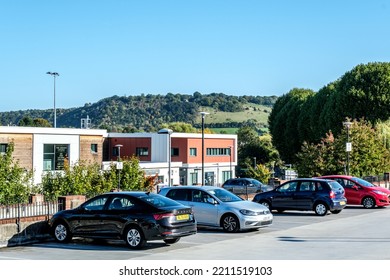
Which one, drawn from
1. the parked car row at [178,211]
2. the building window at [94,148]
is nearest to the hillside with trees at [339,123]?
the parked car row at [178,211]

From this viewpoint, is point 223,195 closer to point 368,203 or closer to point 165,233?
point 165,233

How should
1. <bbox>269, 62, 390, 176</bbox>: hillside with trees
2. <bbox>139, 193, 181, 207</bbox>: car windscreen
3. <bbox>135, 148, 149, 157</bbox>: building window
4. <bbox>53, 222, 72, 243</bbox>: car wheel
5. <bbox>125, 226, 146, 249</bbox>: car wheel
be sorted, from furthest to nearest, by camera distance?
1. <bbox>135, 148, 149, 157</bbox>: building window
2. <bbox>269, 62, 390, 176</bbox>: hillside with trees
3. <bbox>53, 222, 72, 243</bbox>: car wheel
4. <bbox>139, 193, 181, 207</bbox>: car windscreen
5. <bbox>125, 226, 146, 249</bbox>: car wheel

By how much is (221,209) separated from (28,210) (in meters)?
6.03

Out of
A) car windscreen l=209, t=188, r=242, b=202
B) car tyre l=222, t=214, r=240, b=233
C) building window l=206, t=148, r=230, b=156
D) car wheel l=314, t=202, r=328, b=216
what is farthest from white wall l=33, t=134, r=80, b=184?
car tyre l=222, t=214, r=240, b=233

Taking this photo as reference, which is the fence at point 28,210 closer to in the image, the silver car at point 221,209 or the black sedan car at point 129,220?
the black sedan car at point 129,220

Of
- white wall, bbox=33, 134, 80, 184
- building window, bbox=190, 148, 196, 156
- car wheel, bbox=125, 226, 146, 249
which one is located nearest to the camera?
car wheel, bbox=125, 226, 146, 249

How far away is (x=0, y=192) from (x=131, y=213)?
40.8 feet

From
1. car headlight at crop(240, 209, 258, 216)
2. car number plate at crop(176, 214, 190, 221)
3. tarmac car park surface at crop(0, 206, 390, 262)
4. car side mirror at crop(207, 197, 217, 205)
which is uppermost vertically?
car side mirror at crop(207, 197, 217, 205)

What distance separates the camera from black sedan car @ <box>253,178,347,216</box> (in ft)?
83.3

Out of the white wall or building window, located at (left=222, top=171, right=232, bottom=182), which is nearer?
the white wall

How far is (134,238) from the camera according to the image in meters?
16.0

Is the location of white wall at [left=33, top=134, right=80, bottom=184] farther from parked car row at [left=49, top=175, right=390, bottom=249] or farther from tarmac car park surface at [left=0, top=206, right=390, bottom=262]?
tarmac car park surface at [left=0, top=206, right=390, bottom=262]

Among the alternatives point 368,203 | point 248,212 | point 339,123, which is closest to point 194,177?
point 339,123

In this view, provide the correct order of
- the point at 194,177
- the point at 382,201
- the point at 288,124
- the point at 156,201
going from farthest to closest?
1. the point at 288,124
2. the point at 194,177
3. the point at 382,201
4. the point at 156,201
